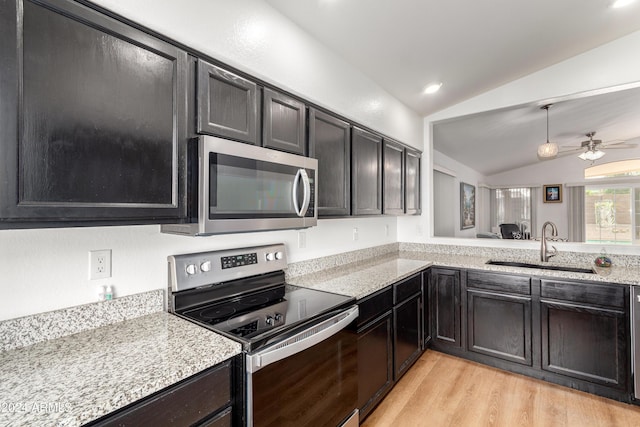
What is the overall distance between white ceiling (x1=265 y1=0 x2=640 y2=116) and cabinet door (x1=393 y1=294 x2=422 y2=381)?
6.12 feet

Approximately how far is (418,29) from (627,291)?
233 cm

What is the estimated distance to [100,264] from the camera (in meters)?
1.33

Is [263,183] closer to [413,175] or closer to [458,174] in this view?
[413,175]

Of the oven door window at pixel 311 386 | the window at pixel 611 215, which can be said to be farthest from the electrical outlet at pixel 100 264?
the window at pixel 611 215

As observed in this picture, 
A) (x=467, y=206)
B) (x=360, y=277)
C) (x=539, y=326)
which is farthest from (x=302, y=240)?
(x=467, y=206)

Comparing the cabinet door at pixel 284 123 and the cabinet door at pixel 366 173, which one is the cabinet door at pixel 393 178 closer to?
the cabinet door at pixel 366 173

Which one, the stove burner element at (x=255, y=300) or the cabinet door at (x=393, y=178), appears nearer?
the stove burner element at (x=255, y=300)

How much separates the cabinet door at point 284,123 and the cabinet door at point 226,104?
7cm

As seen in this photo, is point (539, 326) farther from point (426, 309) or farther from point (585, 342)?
point (426, 309)

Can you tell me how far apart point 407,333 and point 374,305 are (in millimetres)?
695

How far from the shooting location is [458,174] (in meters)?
5.43

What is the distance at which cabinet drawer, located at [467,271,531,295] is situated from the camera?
2.56 metres

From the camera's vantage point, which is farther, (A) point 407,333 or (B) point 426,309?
(B) point 426,309

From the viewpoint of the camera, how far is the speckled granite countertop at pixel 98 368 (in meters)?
0.77
